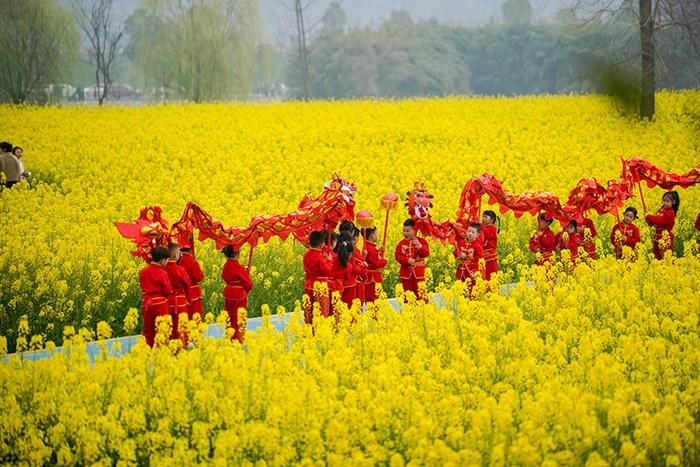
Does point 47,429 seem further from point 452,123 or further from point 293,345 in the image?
point 452,123

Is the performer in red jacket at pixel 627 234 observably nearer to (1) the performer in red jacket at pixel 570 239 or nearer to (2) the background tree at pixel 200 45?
(1) the performer in red jacket at pixel 570 239

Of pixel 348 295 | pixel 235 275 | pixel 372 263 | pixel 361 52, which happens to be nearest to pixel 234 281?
pixel 235 275

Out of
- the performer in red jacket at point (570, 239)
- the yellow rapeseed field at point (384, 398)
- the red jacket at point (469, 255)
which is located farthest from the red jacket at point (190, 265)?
the performer in red jacket at point (570, 239)

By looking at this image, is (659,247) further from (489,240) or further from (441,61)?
(441,61)

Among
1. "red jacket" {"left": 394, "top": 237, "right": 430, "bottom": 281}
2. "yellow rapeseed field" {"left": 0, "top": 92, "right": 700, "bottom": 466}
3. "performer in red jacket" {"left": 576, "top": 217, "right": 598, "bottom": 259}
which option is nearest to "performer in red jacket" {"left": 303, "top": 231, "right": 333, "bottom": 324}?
"yellow rapeseed field" {"left": 0, "top": 92, "right": 700, "bottom": 466}

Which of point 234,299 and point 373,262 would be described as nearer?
point 234,299

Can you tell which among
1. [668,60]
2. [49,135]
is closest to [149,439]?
[49,135]

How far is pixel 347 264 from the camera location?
9688 mm

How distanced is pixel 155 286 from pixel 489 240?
434 centimetres

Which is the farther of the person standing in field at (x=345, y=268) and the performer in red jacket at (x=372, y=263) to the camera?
the performer in red jacket at (x=372, y=263)

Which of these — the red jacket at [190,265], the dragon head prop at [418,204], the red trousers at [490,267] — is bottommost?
the red trousers at [490,267]

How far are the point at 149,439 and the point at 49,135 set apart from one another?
1822 centimetres

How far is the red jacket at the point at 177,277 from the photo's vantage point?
8.85 metres

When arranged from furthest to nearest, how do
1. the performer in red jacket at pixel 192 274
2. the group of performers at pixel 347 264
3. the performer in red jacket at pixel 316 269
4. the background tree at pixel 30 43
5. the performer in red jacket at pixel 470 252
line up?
the background tree at pixel 30 43 < the performer in red jacket at pixel 470 252 < the performer in red jacket at pixel 316 269 < the performer in red jacket at pixel 192 274 < the group of performers at pixel 347 264
